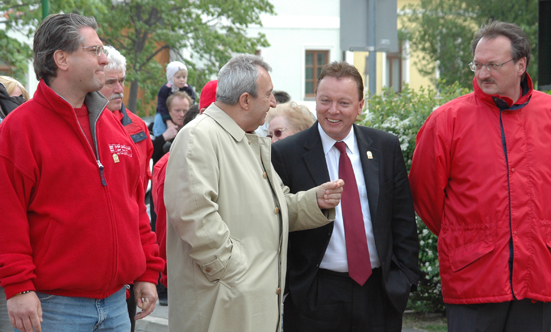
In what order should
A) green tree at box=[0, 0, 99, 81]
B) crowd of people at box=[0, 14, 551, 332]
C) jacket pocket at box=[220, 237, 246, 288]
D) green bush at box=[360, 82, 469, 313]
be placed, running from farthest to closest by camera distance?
1. green tree at box=[0, 0, 99, 81]
2. green bush at box=[360, 82, 469, 313]
3. jacket pocket at box=[220, 237, 246, 288]
4. crowd of people at box=[0, 14, 551, 332]

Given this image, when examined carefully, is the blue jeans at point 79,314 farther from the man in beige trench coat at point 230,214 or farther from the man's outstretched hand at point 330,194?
the man's outstretched hand at point 330,194

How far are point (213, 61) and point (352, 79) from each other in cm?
1734

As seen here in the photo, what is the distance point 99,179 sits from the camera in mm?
2939

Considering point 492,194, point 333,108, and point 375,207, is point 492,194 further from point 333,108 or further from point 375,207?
point 333,108

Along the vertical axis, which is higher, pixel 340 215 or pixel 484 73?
pixel 484 73

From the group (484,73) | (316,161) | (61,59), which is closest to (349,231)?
(316,161)

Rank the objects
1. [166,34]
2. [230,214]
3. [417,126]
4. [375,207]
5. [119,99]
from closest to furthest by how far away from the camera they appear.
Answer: [230,214] < [375,207] < [119,99] < [417,126] < [166,34]

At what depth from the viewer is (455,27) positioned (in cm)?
2131

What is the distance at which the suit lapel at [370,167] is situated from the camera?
12.1 ft

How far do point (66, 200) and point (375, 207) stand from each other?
1690mm

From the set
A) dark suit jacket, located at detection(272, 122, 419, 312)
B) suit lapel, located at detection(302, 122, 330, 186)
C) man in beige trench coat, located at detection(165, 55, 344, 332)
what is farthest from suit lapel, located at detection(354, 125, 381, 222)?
man in beige trench coat, located at detection(165, 55, 344, 332)

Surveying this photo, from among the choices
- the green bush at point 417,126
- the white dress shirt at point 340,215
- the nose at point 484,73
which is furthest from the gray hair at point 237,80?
the green bush at point 417,126

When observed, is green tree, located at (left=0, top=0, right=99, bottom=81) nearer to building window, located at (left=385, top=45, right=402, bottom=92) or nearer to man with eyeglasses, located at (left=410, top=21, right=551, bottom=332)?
man with eyeglasses, located at (left=410, top=21, right=551, bottom=332)

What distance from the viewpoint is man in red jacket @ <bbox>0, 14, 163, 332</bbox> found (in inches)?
108
